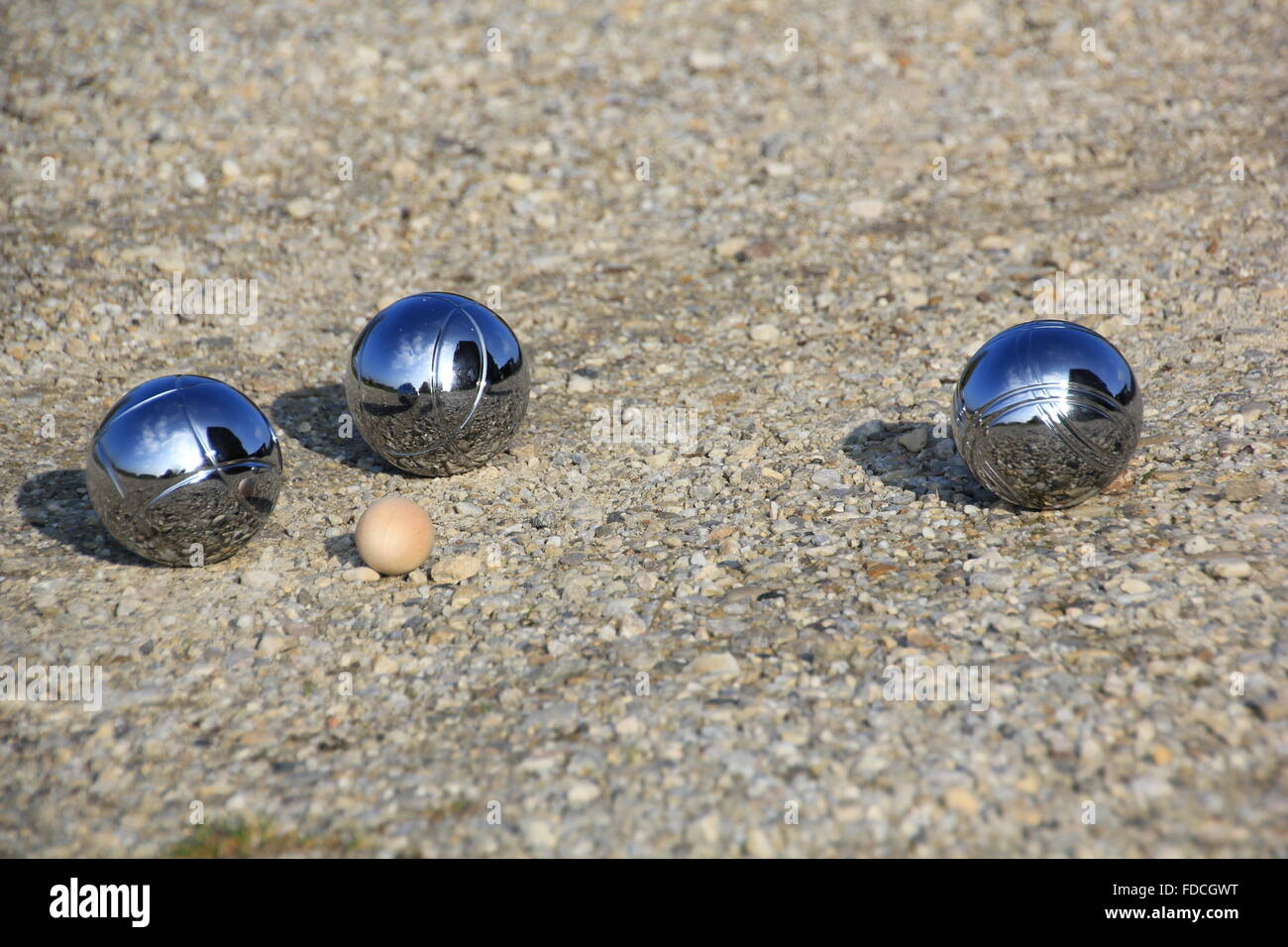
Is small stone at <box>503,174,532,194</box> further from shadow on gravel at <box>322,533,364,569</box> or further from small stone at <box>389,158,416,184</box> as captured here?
shadow on gravel at <box>322,533,364,569</box>

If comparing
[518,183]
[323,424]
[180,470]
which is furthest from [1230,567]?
[518,183]

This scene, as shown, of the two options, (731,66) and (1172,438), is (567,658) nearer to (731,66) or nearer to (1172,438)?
(1172,438)

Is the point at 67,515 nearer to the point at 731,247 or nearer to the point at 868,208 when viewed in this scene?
the point at 731,247

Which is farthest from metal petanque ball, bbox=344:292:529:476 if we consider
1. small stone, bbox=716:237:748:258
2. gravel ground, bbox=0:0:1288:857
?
small stone, bbox=716:237:748:258

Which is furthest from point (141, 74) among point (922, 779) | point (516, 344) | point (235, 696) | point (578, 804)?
point (922, 779)

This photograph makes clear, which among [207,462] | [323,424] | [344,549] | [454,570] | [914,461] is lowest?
[454,570]

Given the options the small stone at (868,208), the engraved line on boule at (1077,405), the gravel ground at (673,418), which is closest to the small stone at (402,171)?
the gravel ground at (673,418)
